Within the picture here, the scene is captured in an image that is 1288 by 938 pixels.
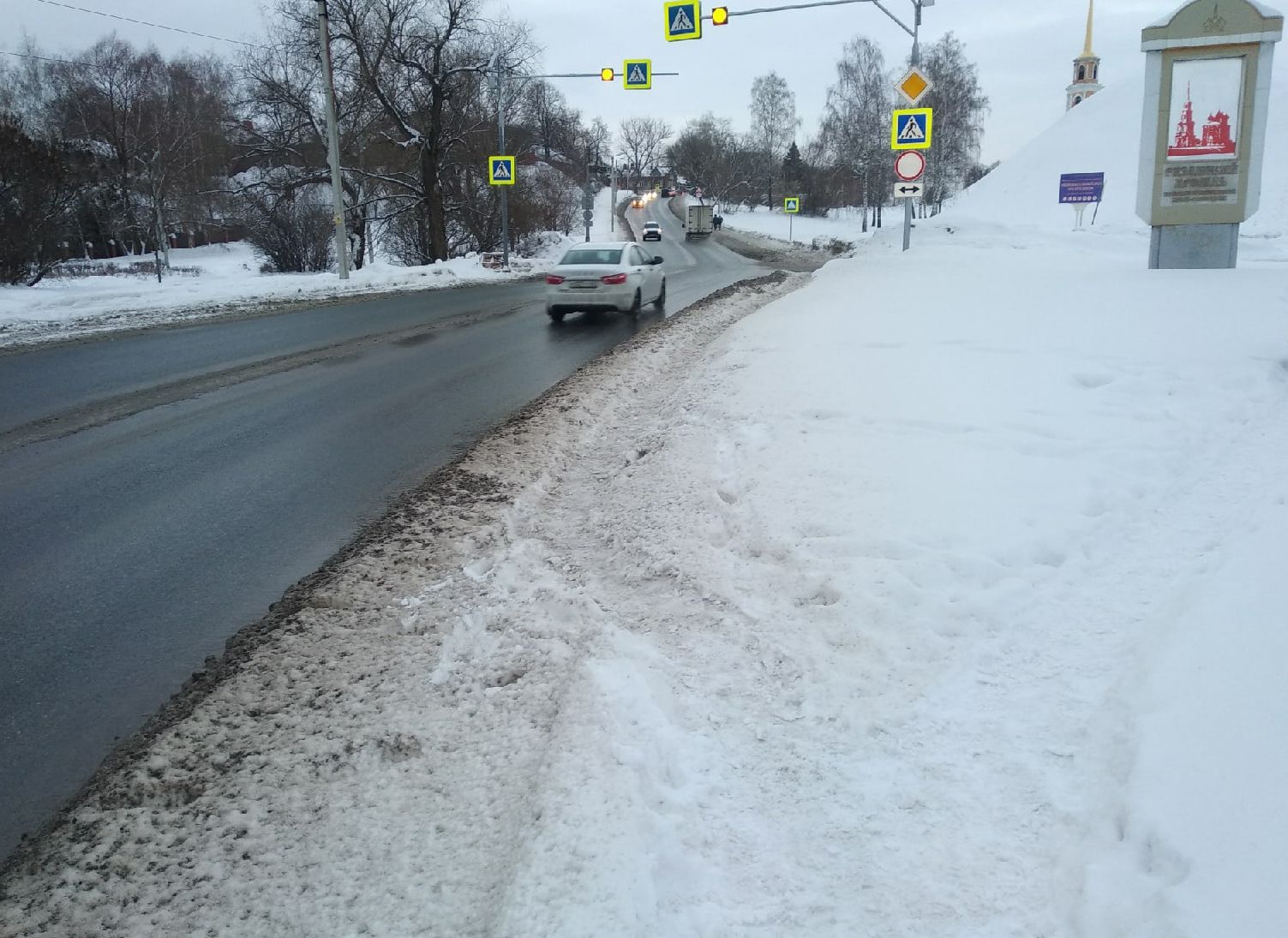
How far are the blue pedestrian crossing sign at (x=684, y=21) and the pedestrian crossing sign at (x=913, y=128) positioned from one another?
16.4ft

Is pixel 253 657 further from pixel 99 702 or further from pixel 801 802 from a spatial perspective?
pixel 801 802

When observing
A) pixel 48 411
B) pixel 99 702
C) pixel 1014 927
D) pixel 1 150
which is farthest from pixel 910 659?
pixel 1 150

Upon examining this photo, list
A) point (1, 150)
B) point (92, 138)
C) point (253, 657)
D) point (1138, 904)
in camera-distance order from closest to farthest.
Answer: point (1138, 904) < point (253, 657) < point (1, 150) < point (92, 138)

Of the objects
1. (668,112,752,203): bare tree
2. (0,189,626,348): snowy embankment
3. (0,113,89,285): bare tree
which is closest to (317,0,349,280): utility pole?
(0,189,626,348): snowy embankment

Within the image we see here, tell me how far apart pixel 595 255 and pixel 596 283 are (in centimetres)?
85

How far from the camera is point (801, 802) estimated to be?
2922 mm

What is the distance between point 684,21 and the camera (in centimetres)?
1967

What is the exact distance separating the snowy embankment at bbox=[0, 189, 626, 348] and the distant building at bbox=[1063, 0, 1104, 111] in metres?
66.6

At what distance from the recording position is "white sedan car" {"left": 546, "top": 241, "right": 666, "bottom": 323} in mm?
16156

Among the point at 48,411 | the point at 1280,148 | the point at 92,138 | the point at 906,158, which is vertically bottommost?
the point at 48,411

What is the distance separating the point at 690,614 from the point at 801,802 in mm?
1444

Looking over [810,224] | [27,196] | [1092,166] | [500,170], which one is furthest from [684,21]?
[810,224]

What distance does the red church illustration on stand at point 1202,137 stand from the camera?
1414cm

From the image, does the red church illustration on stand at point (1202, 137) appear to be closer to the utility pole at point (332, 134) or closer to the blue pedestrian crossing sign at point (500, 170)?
the utility pole at point (332, 134)
